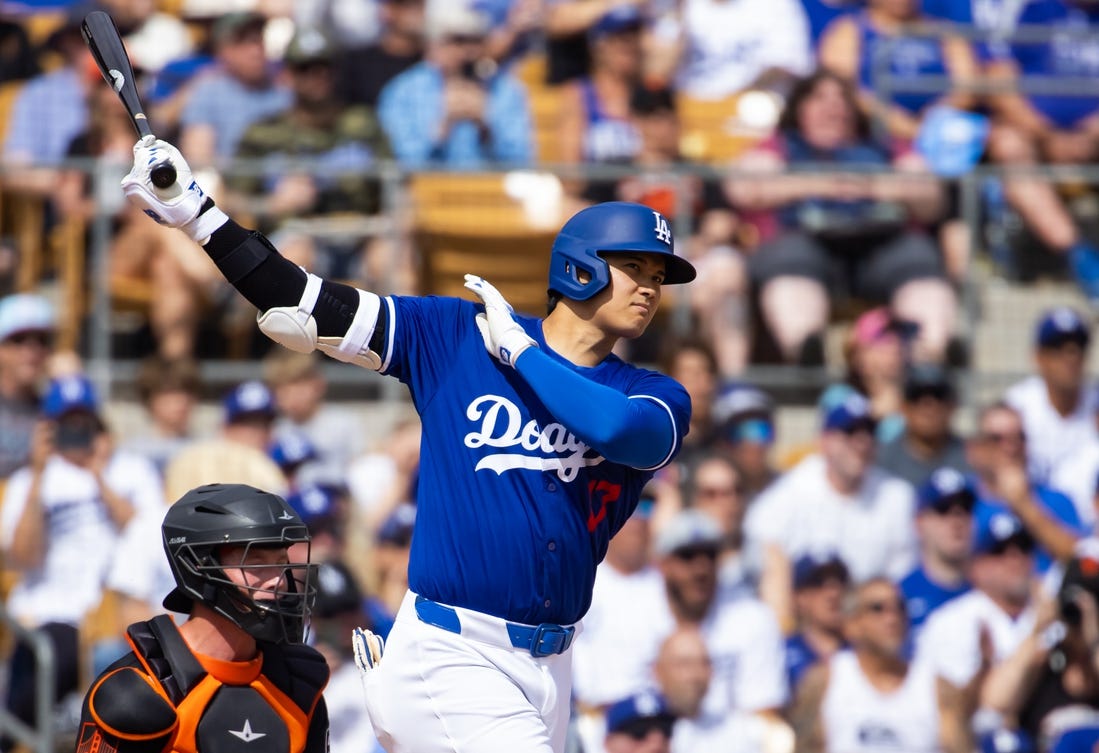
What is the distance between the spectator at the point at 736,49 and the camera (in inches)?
405

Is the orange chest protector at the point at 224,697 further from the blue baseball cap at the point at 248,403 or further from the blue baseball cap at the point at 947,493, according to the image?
the blue baseball cap at the point at 947,493

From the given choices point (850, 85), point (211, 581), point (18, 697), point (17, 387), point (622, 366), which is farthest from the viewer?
point (850, 85)

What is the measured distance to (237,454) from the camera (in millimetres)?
7656

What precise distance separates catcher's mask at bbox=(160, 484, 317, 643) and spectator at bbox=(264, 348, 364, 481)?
3913mm

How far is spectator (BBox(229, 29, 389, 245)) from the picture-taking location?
28.1ft

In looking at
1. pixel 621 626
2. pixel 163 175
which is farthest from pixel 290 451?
pixel 163 175

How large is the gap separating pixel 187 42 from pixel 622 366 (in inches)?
255

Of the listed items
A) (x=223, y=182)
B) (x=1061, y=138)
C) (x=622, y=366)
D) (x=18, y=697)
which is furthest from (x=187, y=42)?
(x=622, y=366)

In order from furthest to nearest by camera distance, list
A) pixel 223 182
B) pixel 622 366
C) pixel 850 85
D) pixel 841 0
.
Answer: pixel 841 0 → pixel 850 85 → pixel 223 182 → pixel 622 366

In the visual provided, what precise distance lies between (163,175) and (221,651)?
114 cm

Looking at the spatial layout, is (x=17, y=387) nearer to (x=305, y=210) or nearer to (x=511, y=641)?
(x=305, y=210)

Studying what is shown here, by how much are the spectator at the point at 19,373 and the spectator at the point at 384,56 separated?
8.17 ft

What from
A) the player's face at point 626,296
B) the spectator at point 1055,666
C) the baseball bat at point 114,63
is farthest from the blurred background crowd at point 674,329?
the baseball bat at point 114,63

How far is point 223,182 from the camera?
8477mm
